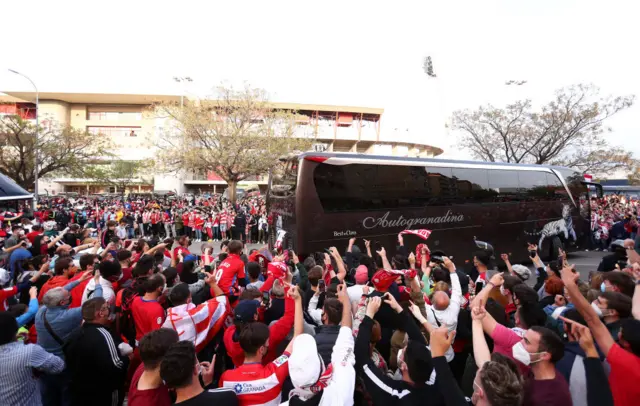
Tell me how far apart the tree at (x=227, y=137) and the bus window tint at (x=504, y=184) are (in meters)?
17.4

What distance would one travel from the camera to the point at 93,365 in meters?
3.14

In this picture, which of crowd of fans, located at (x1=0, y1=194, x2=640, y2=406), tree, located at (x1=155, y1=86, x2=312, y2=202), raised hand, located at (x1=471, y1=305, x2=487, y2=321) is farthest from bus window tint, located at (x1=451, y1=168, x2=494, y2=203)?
tree, located at (x1=155, y1=86, x2=312, y2=202)

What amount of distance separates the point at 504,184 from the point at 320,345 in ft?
37.4

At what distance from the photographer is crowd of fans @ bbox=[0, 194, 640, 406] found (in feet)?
7.32

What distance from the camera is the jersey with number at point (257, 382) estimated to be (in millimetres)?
2420

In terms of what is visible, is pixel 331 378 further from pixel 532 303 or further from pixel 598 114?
pixel 598 114

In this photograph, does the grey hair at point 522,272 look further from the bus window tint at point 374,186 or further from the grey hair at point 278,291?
the bus window tint at point 374,186

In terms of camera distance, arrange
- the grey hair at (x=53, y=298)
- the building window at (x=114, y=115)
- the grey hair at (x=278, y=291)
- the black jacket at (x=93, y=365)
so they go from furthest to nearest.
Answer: the building window at (x=114, y=115) < the grey hair at (x=278, y=291) < the grey hair at (x=53, y=298) < the black jacket at (x=93, y=365)

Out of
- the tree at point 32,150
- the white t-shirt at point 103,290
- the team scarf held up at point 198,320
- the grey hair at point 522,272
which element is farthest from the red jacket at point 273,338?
the tree at point 32,150

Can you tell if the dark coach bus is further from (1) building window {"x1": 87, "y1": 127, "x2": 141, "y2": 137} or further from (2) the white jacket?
(1) building window {"x1": 87, "y1": 127, "x2": 141, "y2": 137}

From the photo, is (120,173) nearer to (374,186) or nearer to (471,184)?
(374,186)

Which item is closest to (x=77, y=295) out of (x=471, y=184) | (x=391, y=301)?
(x=391, y=301)

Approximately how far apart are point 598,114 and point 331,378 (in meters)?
28.8

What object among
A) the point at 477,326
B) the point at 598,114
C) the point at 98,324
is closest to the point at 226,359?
the point at 98,324
